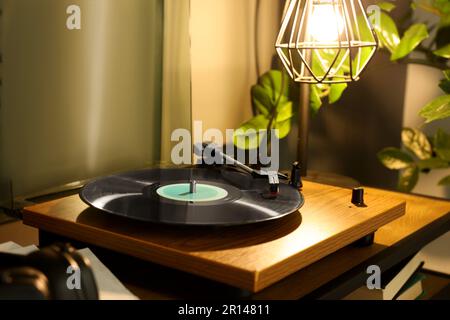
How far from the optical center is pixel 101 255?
81cm

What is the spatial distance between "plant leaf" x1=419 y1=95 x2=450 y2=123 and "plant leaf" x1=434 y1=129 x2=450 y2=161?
28cm

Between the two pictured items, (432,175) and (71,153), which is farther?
(432,175)

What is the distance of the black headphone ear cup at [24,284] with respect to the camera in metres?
0.54

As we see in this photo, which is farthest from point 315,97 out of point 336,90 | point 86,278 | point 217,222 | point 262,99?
point 86,278

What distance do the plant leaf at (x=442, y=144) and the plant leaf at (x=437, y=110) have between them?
11.0 inches

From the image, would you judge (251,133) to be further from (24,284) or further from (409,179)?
(24,284)

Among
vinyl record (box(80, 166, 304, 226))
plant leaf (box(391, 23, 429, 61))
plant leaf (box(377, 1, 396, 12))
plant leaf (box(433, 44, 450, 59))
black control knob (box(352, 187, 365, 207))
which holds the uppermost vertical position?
plant leaf (box(377, 1, 396, 12))

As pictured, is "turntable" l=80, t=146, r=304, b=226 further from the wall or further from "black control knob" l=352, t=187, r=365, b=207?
the wall

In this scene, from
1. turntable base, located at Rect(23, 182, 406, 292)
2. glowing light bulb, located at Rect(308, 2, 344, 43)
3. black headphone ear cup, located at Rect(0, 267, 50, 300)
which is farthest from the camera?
glowing light bulb, located at Rect(308, 2, 344, 43)

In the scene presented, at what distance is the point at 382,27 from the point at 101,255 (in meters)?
1.11

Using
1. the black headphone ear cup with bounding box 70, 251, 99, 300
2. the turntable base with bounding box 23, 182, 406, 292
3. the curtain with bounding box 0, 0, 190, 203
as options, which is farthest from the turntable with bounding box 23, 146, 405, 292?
the curtain with bounding box 0, 0, 190, 203

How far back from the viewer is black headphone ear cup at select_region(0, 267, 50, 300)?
54 centimetres
